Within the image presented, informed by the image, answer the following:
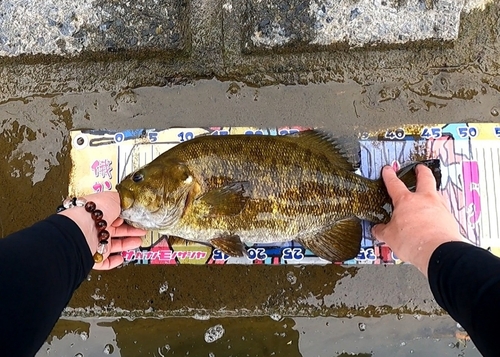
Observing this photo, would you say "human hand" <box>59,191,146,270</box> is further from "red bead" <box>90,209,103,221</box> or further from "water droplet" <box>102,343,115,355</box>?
"water droplet" <box>102,343,115,355</box>

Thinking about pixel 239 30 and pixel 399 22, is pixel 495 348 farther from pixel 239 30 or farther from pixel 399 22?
pixel 239 30

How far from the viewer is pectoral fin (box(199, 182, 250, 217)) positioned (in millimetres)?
1947

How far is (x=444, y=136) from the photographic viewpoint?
2311 millimetres

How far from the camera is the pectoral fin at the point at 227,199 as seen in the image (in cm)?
195

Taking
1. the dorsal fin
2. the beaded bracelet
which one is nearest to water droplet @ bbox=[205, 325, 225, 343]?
the beaded bracelet

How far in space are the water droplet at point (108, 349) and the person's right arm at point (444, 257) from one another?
1587 mm

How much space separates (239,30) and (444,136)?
1243 mm

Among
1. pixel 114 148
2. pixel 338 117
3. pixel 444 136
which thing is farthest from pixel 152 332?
pixel 444 136

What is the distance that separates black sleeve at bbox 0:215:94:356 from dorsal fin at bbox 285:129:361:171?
3.52ft

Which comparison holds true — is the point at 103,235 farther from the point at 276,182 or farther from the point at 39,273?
the point at 276,182

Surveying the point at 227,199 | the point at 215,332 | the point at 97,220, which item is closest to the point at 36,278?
the point at 97,220

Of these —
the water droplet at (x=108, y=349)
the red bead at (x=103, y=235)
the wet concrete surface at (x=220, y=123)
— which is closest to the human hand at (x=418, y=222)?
the wet concrete surface at (x=220, y=123)

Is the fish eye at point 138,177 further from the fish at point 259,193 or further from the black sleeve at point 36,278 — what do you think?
the black sleeve at point 36,278

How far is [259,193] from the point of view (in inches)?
78.3
